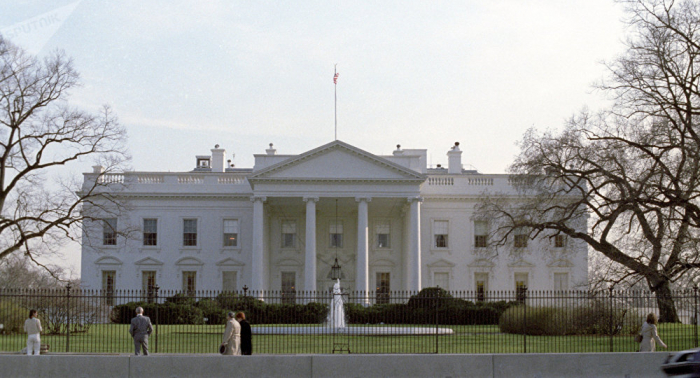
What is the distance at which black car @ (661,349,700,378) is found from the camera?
31.5 feet

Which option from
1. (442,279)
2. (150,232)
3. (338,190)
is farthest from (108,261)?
(442,279)

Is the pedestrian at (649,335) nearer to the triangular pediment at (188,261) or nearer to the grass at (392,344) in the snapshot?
the grass at (392,344)

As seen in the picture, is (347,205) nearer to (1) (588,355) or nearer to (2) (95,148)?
(2) (95,148)

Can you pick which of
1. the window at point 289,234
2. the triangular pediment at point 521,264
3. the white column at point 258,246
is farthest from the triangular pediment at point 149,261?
the triangular pediment at point 521,264

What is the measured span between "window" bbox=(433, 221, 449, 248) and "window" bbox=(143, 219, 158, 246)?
18.8m

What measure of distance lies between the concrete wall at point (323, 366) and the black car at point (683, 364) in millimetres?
6667

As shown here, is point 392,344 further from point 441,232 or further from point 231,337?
point 441,232

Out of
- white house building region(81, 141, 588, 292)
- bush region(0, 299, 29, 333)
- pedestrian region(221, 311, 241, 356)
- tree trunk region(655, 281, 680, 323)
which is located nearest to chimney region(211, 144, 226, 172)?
white house building region(81, 141, 588, 292)

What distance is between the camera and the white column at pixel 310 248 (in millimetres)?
48963

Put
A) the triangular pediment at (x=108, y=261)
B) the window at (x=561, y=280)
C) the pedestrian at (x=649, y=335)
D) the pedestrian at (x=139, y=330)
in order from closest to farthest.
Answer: the pedestrian at (x=649, y=335) → the pedestrian at (x=139, y=330) → the triangular pediment at (x=108, y=261) → the window at (x=561, y=280)

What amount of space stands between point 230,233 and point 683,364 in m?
46.7

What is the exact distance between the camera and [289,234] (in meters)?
55.7

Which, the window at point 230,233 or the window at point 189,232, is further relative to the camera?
the window at point 230,233

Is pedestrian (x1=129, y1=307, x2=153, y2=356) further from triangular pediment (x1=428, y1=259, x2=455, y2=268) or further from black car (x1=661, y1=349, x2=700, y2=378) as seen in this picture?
triangular pediment (x1=428, y1=259, x2=455, y2=268)
